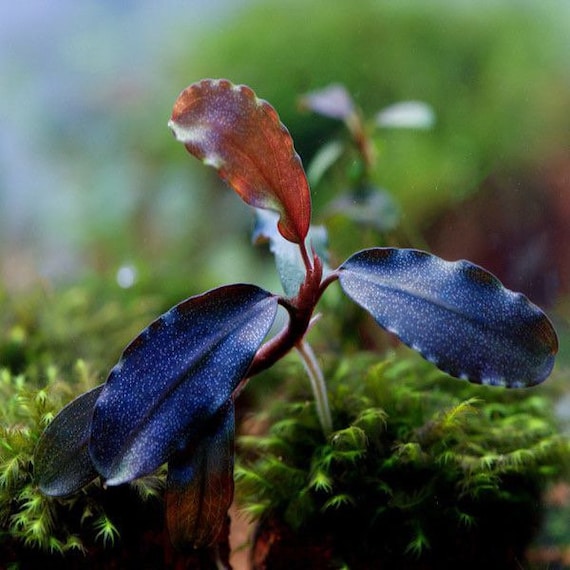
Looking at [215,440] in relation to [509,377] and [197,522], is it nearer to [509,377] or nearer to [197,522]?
[197,522]

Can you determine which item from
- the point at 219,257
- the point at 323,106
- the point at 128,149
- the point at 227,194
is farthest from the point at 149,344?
the point at 128,149

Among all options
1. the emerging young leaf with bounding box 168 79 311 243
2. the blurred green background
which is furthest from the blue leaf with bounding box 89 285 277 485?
the blurred green background

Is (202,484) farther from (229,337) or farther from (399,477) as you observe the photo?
(399,477)

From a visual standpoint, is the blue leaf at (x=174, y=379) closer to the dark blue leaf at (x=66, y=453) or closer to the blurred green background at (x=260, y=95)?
the dark blue leaf at (x=66, y=453)

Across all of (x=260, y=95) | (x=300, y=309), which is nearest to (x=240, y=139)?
(x=300, y=309)

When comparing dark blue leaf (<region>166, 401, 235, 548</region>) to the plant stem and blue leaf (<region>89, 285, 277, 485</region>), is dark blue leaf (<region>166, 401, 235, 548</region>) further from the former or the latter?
the plant stem

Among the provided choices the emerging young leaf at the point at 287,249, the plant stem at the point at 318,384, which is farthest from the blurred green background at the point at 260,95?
the plant stem at the point at 318,384
